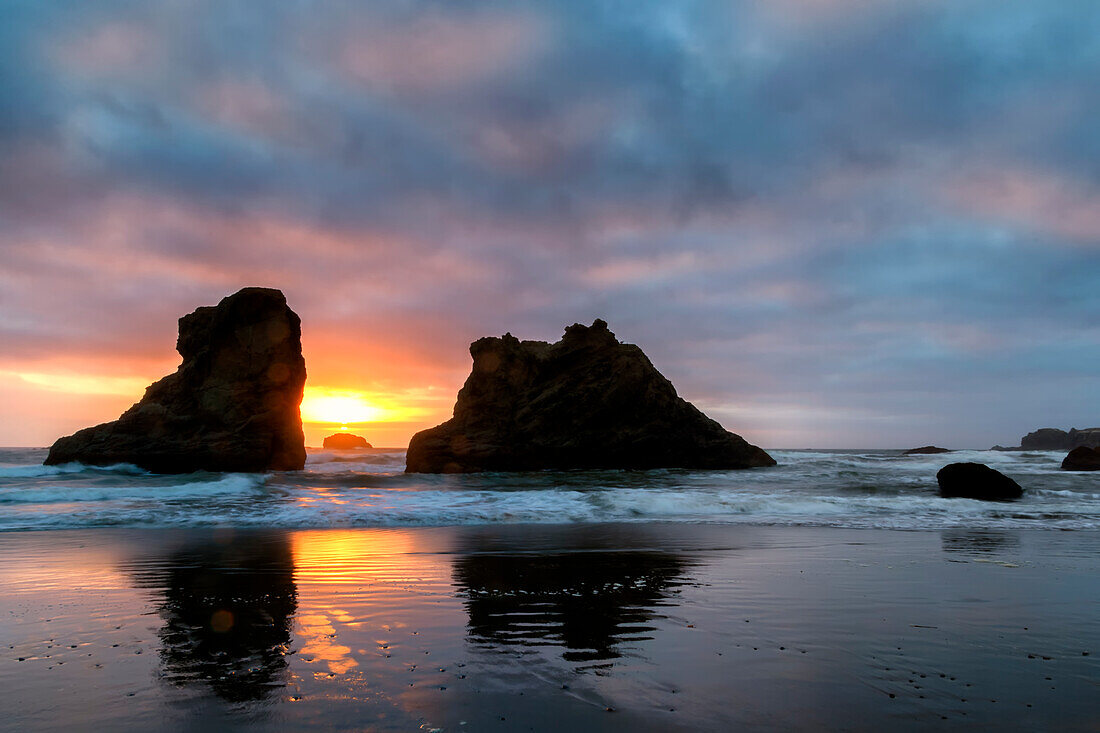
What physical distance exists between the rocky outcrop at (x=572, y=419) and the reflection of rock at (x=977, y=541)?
81.6 feet

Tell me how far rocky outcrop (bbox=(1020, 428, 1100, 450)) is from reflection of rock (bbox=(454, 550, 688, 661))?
110m

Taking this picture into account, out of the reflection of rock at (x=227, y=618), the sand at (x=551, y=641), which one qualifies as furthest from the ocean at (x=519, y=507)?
the reflection of rock at (x=227, y=618)

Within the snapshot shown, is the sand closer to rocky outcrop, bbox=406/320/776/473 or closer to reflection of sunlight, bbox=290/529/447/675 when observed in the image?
reflection of sunlight, bbox=290/529/447/675

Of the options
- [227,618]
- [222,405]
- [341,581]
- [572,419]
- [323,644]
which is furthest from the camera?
[572,419]

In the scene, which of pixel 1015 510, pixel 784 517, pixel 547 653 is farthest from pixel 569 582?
pixel 1015 510

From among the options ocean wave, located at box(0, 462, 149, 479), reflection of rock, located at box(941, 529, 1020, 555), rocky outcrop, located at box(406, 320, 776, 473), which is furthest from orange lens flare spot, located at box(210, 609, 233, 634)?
rocky outcrop, located at box(406, 320, 776, 473)

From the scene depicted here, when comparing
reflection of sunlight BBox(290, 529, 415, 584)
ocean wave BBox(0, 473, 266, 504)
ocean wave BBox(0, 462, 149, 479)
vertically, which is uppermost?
ocean wave BBox(0, 462, 149, 479)

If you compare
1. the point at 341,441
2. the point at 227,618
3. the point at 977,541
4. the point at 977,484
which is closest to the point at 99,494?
the point at 227,618

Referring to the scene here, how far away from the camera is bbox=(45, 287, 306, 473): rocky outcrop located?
2977 cm

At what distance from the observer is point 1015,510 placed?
15.4 meters

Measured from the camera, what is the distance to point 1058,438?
335 ft

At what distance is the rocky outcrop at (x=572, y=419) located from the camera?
35812 mm

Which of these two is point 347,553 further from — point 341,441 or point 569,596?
point 341,441

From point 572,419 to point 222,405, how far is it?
18798 millimetres
